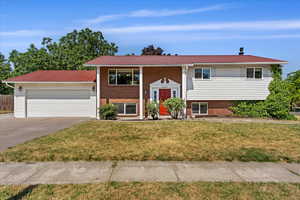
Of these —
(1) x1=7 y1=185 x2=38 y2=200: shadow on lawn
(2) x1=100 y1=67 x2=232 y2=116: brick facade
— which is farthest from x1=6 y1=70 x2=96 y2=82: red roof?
(1) x1=7 y1=185 x2=38 y2=200: shadow on lawn

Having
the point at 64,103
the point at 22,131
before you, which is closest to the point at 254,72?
the point at 64,103

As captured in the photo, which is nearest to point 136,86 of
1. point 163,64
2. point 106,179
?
point 163,64

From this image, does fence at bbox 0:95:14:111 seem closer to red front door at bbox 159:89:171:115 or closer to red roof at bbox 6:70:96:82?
red roof at bbox 6:70:96:82

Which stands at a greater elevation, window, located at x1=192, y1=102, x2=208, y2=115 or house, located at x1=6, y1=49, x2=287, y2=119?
house, located at x1=6, y1=49, x2=287, y2=119

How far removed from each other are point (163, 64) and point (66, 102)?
27.6 ft

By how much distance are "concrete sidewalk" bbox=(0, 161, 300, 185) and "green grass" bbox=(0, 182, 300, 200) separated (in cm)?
23

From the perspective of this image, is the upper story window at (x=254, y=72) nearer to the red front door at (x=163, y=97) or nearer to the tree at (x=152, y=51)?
the red front door at (x=163, y=97)

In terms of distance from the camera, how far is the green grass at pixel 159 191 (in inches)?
116

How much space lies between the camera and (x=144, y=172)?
3951mm

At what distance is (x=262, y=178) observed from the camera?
3705 millimetres

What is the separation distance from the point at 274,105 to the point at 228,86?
3.64 m

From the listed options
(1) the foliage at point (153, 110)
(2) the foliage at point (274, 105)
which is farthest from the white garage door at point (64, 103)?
(2) the foliage at point (274, 105)

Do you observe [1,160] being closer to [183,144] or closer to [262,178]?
[183,144]

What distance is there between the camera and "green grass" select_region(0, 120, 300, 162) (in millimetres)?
4891
